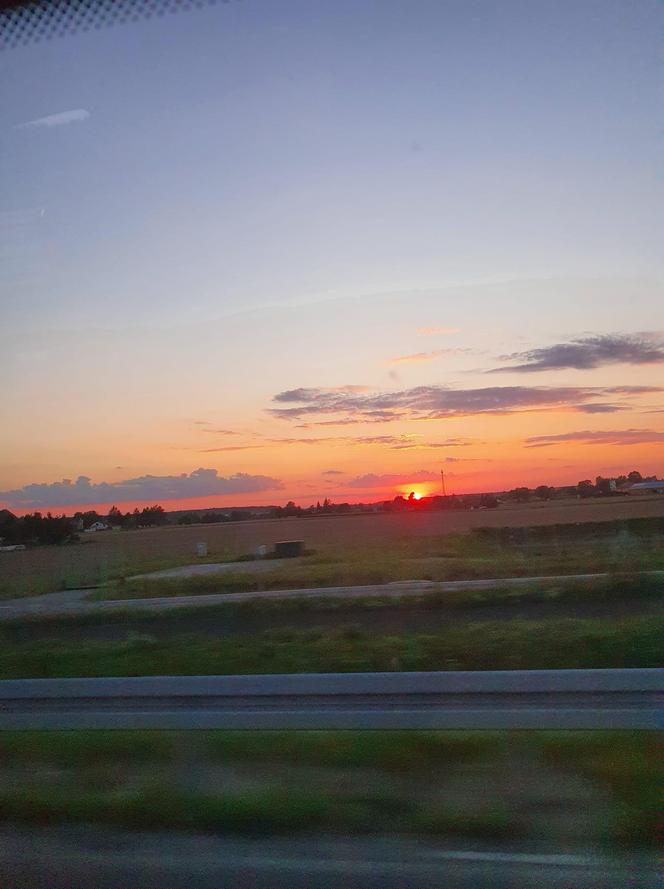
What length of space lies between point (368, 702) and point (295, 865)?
2143 millimetres

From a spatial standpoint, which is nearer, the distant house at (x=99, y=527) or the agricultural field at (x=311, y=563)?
the agricultural field at (x=311, y=563)

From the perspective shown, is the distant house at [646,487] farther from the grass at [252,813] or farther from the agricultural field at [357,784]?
the grass at [252,813]

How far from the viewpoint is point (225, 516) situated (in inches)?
3516

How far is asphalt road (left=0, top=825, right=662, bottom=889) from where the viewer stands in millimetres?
4602

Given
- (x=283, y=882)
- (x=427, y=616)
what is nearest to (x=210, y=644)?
(x=427, y=616)

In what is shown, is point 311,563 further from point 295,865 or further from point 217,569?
point 295,865

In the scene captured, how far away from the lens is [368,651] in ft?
44.4

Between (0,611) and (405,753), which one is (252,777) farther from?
(0,611)

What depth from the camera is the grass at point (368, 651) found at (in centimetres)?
1245

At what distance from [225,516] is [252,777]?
83665 mm

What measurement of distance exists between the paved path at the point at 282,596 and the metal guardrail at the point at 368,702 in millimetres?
12558

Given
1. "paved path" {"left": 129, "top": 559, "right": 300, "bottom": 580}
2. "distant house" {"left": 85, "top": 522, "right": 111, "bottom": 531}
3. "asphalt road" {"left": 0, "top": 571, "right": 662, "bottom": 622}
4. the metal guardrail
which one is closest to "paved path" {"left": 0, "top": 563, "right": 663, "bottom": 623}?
"asphalt road" {"left": 0, "top": 571, "right": 662, "bottom": 622}

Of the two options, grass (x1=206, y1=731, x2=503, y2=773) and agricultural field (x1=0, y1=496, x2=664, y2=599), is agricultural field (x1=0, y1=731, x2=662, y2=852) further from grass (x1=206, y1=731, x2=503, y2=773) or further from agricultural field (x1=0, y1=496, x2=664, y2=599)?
agricultural field (x1=0, y1=496, x2=664, y2=599)

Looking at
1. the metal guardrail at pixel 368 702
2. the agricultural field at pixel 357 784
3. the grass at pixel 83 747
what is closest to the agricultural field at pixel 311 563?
the metal guardrail at pixel 368 702
